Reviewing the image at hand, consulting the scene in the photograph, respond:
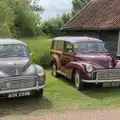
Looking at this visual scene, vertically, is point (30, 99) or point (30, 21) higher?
point (30, 21)

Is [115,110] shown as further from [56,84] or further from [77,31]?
[77,31]

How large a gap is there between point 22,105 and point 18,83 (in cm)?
75

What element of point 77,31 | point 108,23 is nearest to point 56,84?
point 108,23

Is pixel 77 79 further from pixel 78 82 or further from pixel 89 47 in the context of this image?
pixel 89 47

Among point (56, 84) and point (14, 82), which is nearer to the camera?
point (14, 82)

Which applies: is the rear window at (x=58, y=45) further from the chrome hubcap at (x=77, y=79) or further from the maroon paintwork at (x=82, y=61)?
the chrome hubcap at (x=77, y=79)

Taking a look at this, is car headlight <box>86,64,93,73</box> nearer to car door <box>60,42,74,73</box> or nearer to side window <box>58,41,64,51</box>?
car door <box>60,42,74,73</box>

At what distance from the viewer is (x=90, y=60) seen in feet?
42.1

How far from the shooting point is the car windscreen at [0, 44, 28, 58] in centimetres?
1140

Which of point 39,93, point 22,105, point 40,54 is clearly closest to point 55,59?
point 40,54

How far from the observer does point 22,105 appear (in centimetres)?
1043

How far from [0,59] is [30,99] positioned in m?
1.62

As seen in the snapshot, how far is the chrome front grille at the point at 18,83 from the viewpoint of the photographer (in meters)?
9.96

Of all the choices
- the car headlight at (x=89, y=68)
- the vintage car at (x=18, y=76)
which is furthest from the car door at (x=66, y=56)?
the vintage car at (x=18, y=76)
